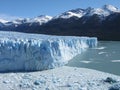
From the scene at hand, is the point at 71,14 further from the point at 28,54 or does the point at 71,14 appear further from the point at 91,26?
the point at 28,54

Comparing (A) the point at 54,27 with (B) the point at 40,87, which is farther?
(A) the point at 54,27

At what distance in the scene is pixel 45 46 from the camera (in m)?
10.2

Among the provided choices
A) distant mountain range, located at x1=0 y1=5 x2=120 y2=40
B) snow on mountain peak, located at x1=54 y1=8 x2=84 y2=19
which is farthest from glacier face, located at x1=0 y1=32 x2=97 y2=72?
snow on mountain peak, located at x1=54 y1=8 x2=84 y2=19

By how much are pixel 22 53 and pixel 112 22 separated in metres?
48.6

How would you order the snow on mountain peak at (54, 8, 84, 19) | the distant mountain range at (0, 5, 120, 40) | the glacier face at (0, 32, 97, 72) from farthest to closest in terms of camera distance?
the snow on mountain peak at (54, 8, 84, 19) < the distant mountain range at (0, 5, 120, 40) < the glacier face at (0, 32, 97, 72)

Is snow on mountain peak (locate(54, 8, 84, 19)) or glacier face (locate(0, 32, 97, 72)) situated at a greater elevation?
snow on mountain peak (locate(54, 8, 84, 19))

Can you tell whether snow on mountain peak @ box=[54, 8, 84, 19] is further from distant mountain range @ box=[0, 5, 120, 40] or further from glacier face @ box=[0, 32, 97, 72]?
glacier face @ box=[0, 32, 97, 72]

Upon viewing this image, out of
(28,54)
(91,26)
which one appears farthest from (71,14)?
(28,54)

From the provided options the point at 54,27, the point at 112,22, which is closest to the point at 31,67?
the point at 112,22

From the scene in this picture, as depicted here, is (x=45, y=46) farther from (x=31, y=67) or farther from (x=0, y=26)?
(x=0, y=26)

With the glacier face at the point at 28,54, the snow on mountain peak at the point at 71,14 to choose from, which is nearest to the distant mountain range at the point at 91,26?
the snow on mountain peak at the point at 71,14

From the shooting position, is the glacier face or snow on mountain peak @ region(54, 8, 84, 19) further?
snow on mountain peak @ region(54, 8, 84, 19)

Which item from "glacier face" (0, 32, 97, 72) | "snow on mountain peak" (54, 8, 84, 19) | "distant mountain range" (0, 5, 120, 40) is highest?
"snow on mountain peak" (54, 8, 84, 19)

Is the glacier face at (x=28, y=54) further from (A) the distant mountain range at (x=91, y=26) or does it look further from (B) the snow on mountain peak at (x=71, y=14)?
Answer: (B) the snow on mountain peak at (x=71, y=14)
